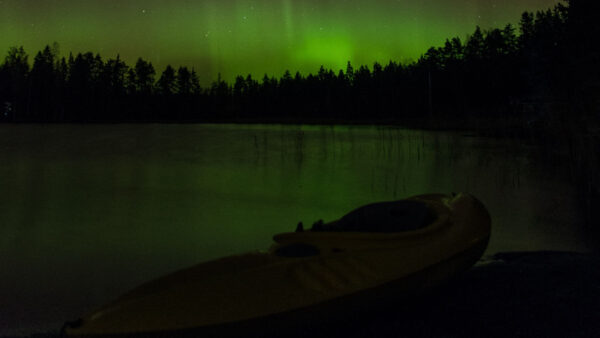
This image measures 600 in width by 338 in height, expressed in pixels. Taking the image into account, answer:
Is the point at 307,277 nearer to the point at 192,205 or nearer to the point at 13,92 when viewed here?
the point at 192,205

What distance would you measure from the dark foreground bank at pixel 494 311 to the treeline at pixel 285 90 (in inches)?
1758

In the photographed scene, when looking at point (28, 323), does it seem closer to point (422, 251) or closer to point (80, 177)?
point (422, 251)

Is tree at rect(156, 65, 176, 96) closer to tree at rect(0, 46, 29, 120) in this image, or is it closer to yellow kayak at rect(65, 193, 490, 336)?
tree at rect(0, 46, 29, 120)

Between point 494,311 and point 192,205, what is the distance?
8.70 meters

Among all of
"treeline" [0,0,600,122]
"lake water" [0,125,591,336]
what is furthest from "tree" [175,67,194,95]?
"lake water" [0,125,591,336]

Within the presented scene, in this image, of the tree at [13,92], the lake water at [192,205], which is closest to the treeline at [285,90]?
the tree at [13,92]

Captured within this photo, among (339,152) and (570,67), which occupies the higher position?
(570,67)

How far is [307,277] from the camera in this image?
3.21 meters

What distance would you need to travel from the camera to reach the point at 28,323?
429 cm

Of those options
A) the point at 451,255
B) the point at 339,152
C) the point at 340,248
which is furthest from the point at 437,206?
the point at 339,152

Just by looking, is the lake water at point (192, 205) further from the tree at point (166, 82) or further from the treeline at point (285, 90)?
the tree at point (166, 82)

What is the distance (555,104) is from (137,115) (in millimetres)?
76347

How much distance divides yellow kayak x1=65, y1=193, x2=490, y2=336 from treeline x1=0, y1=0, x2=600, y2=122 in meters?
45.3

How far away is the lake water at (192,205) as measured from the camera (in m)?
5.84
